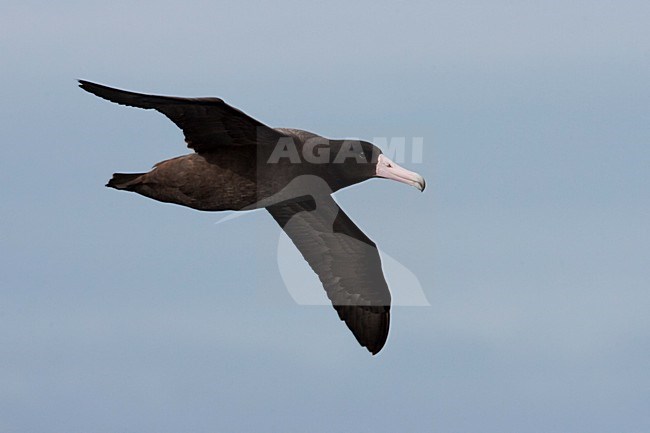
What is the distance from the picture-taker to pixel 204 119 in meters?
13.8

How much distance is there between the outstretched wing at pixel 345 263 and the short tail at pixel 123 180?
7.17 ft

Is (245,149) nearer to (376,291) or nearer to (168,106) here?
(168,106)

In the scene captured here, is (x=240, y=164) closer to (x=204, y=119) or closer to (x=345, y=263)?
(x=204, y=119)

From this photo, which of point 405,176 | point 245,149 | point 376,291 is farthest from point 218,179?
point 376,291

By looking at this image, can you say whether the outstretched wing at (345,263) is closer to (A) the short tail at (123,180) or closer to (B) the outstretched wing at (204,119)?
(B) the outstretched wing at (204,119)

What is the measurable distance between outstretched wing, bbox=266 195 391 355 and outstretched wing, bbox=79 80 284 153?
6.70ft

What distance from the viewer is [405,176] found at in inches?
583

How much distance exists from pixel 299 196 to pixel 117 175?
1.89m

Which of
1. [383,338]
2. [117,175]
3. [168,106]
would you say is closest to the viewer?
[168,106]

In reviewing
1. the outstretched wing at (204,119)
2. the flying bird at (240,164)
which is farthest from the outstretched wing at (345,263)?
the outstretched wing at (204,119)

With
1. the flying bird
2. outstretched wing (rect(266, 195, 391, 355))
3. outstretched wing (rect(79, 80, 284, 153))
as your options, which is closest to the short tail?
the flying bird

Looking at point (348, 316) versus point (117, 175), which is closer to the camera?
point (117, 175)

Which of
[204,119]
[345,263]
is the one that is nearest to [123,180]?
[204,119]

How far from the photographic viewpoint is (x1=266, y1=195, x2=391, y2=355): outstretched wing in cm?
1617
